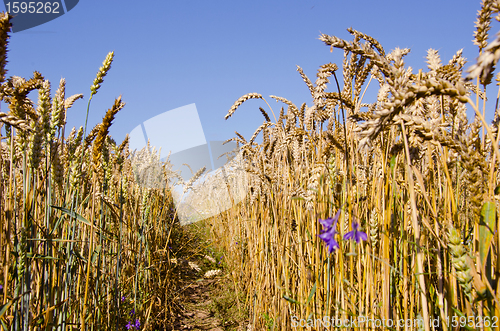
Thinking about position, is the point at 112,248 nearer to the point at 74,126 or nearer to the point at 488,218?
the point at 74,126

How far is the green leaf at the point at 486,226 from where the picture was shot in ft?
2.40

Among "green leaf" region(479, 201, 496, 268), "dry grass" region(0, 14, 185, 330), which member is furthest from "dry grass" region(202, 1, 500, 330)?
"dry grass" region(0, 14, 185, 330)

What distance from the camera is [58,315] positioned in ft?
3.68

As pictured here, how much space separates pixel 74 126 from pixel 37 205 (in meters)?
0.49

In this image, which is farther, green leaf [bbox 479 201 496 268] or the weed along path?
the weed along path

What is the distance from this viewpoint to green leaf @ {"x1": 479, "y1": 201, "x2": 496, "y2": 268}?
731 millimetres

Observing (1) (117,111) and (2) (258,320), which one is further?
(2) (258,320)

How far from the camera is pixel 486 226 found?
72 cm

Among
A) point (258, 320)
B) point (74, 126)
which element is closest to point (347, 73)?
point (74, 126)

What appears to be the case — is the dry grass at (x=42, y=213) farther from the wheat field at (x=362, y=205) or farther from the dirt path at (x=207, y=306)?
the dirt path at (x=207, y=306)

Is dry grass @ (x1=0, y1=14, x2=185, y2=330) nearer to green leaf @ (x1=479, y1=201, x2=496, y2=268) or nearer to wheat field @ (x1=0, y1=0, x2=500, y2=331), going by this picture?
wheat field @ (x1=0, y1=0, x2=500, y2=331)
